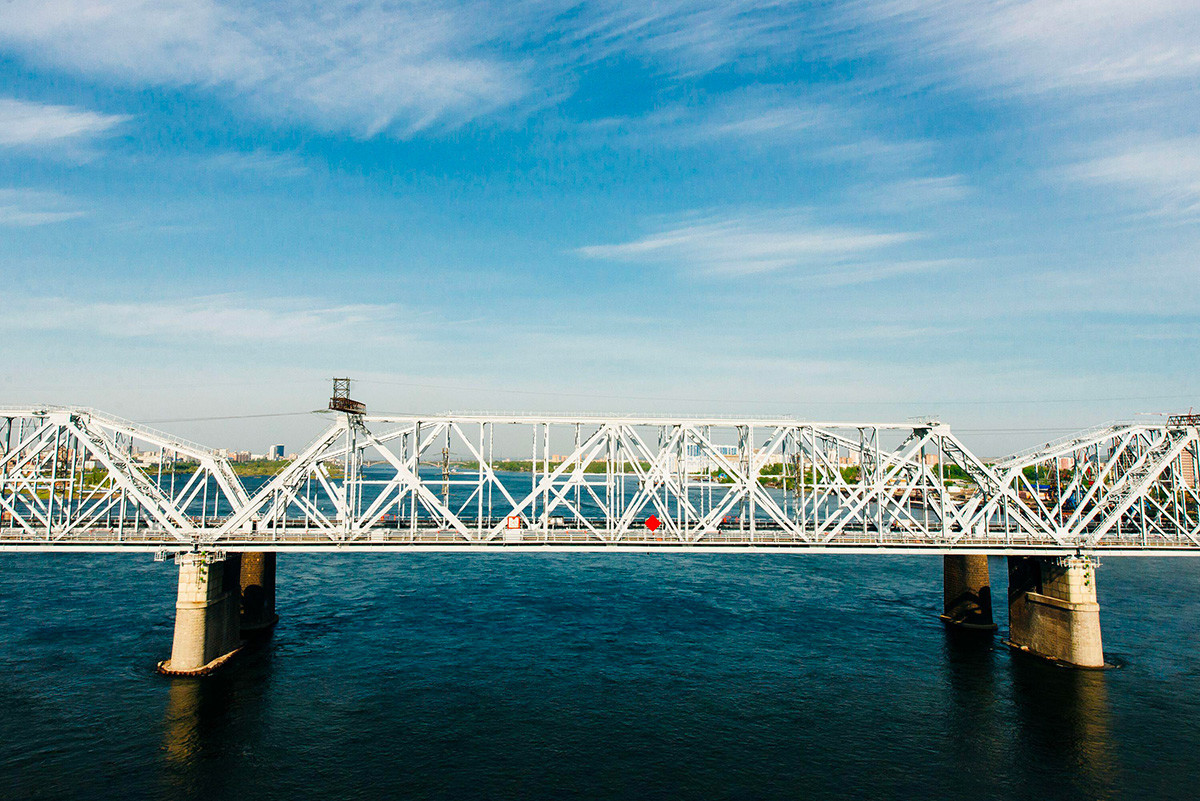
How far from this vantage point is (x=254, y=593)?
2788 inches

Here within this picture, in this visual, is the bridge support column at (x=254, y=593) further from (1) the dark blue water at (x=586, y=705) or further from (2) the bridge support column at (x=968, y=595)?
(2) the bridge support column at (x=968, y=595)

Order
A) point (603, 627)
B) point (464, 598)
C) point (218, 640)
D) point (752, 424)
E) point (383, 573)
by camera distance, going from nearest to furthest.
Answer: point (218, 640) < point (752, 424) < point (603, 627) < point (464, 598) < point (383, 573)

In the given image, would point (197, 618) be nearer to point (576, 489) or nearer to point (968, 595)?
point (576, 489)

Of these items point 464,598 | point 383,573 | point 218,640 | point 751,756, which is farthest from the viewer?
point 383,573

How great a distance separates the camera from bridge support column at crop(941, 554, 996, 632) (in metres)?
76.2

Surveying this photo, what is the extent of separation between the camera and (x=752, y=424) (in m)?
66.4

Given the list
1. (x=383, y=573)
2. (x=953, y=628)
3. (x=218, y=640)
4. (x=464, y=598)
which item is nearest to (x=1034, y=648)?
(x=953, y=628)

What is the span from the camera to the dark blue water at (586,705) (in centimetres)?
4231

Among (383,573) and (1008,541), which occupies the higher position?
(1008,541)

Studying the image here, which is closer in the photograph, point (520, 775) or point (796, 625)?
point (520, 775)

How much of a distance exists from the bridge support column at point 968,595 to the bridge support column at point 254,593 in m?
Answer: 76.4

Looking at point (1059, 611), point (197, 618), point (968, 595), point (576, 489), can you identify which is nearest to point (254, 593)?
point (197, 618)

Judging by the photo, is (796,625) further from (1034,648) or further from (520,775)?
(520,775)

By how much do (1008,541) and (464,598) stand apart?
64.4 metres
